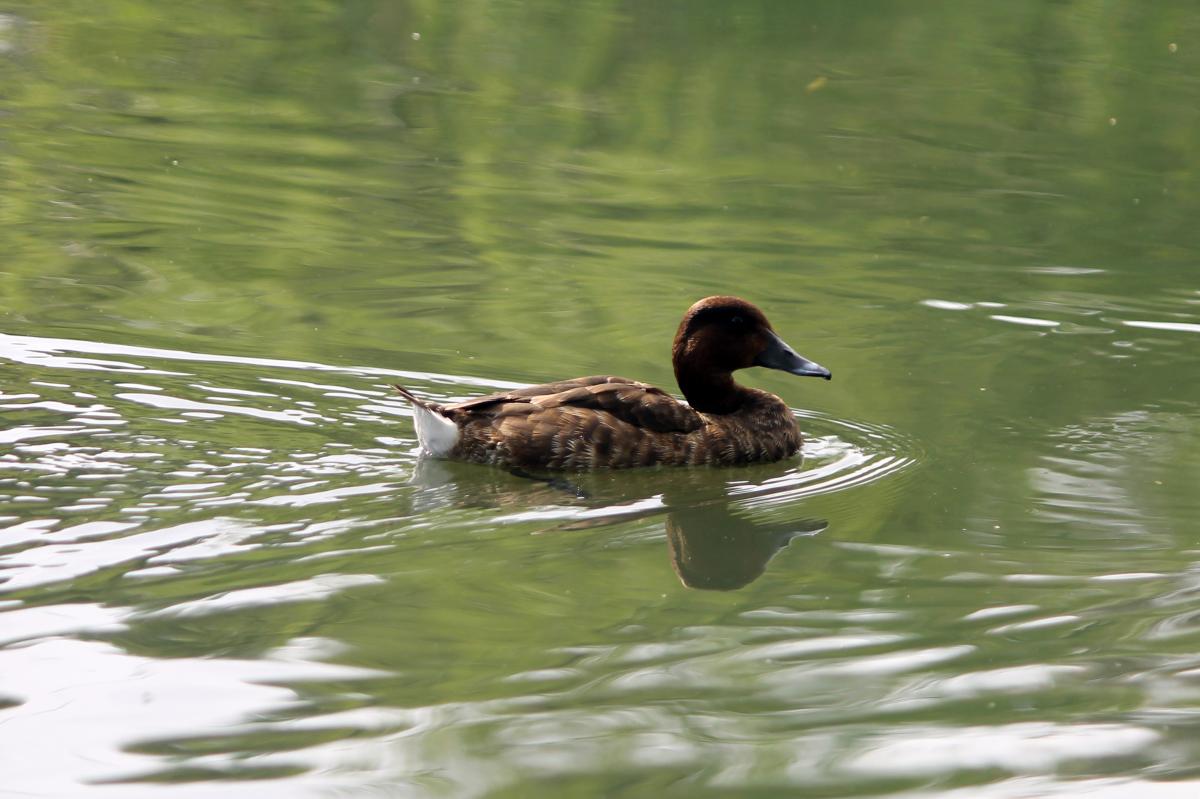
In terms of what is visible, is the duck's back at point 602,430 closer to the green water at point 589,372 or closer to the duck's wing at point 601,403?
the duck's wing at point 601,403

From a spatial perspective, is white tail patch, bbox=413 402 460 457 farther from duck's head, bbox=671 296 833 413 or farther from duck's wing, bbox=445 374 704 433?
duck's head, bbox=671 296 833 413

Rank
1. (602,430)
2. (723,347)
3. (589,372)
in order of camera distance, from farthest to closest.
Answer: (589,372), (723,347), (602,430)

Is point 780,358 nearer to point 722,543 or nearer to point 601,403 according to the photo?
point 601,403

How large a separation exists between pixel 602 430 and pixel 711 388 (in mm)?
1039

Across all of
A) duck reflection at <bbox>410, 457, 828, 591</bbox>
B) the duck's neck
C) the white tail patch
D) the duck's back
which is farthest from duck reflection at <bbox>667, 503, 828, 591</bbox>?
the duck's neck

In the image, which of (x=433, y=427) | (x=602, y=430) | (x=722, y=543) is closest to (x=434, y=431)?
(x=433, y=427)

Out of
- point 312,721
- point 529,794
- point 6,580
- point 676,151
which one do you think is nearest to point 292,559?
point 6,580

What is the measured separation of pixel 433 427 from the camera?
798 cm

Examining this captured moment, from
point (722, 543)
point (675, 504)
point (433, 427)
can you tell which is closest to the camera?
point (722, 543)

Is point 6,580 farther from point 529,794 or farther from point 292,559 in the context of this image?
point 529,794

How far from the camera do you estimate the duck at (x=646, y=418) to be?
812 centimetres

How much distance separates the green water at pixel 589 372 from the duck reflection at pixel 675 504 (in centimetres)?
4

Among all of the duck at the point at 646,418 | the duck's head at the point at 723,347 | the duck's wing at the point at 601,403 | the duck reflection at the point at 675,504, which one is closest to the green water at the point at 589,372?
the duck reflection at the point at 675,504

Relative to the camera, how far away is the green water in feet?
16.5
